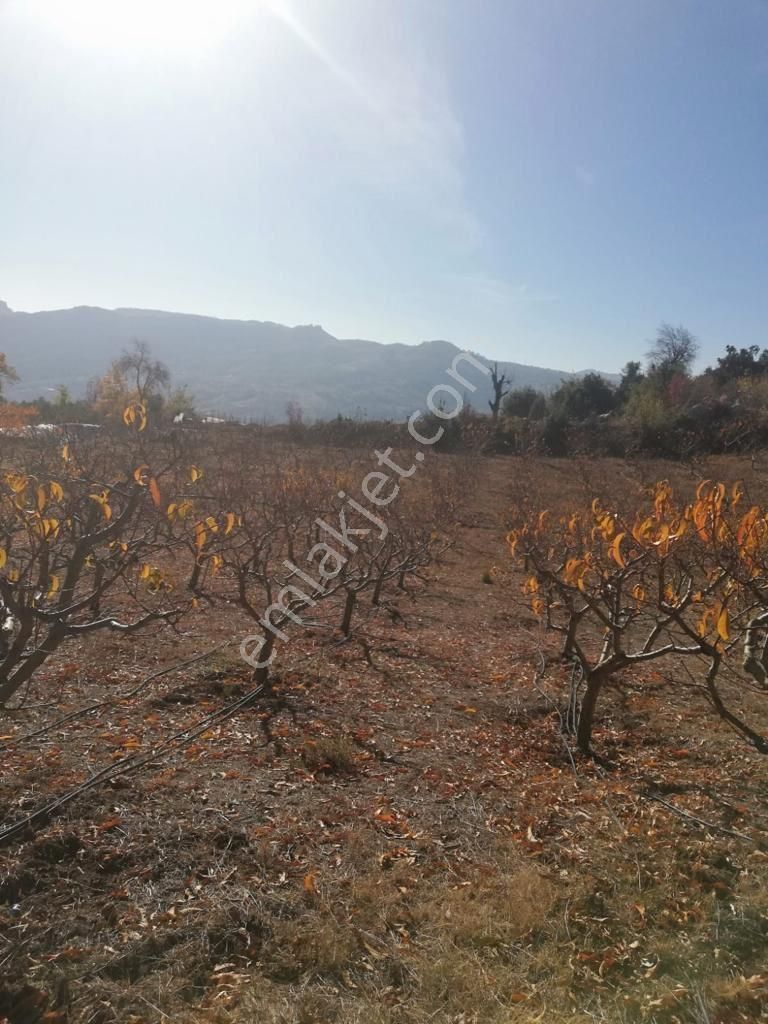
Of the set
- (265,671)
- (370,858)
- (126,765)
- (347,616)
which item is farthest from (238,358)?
(370,858)

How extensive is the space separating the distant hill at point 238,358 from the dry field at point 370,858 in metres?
81.3

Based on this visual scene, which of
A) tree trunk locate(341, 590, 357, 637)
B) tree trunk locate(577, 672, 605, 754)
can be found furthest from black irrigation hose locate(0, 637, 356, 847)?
tree trunk locate(577, 672, 605, 754)

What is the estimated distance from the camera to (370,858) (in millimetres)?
3529

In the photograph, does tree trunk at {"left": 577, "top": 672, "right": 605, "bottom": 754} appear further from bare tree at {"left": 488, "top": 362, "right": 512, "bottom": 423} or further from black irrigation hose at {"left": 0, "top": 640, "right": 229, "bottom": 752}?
bare tree at {"left": 488, "top": 362, "right": 512, "bottom": 423}

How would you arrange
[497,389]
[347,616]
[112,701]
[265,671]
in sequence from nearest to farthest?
[112,701], [265,671], [347,616], [497,389]

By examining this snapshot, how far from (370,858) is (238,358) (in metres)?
154

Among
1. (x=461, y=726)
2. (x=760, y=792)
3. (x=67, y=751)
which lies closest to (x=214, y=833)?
(x=67, y=751)

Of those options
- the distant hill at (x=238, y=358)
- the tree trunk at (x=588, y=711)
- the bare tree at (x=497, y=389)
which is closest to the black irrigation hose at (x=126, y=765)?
the tree trunk at (x=588, y=711)

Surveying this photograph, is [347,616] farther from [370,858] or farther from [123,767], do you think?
[370,858]

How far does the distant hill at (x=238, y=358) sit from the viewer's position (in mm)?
106062

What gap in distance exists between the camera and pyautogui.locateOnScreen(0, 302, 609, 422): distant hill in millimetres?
106062

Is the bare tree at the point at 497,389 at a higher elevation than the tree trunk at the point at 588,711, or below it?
higher

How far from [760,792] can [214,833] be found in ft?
12.5

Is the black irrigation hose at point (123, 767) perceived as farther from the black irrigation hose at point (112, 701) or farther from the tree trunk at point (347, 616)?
the tree trunk at point (347, 616)
